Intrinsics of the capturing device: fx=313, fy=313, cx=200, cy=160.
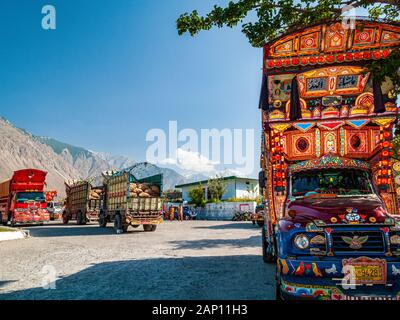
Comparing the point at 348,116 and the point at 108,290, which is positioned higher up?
the point at 348,116

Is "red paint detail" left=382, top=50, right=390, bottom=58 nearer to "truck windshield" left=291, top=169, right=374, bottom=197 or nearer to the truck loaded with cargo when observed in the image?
"truck windshield" left=291, top=169, right=374, bottom=197

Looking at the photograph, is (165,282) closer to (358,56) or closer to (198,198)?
(358,56)

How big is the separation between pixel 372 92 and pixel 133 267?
20.7 ft

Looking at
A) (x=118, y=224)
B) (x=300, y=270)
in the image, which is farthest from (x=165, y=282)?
(x=118, y=224)

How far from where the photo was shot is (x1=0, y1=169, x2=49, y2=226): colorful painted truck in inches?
864

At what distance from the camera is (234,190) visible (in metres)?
48.1

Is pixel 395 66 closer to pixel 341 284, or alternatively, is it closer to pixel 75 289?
pixel 341 284

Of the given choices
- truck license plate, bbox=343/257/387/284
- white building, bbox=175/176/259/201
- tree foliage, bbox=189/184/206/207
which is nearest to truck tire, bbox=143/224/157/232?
truck license plate, bbox=343/257/387/284

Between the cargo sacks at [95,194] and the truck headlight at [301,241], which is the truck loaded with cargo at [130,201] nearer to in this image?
the cargo sacks at [95,194]

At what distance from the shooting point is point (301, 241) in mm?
3848

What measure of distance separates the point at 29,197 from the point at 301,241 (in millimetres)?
23040

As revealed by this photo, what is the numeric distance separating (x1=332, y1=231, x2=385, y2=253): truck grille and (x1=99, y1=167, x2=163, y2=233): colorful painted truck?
13.2m

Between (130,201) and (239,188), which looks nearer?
(130,201)
